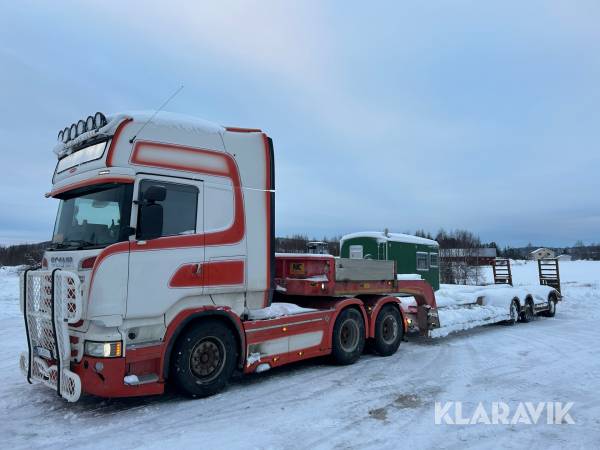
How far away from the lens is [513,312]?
14352 millimetres

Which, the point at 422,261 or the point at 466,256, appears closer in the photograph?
the point at 422,261

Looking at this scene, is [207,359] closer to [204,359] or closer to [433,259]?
[204,359]

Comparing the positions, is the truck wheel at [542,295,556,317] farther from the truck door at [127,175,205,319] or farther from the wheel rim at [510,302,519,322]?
the truck door at [127,175,205,319]

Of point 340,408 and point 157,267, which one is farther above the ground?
point 157,267

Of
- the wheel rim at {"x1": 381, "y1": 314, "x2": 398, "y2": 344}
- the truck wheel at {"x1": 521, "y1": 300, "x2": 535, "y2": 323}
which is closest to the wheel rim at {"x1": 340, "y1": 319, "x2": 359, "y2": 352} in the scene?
the wheel rim at {"x1": 381, "y1": 314, "x2": 398, "y2": 344}

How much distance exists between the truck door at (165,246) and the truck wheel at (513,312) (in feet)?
36.5

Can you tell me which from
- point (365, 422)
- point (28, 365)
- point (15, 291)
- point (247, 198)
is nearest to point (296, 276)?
point (247, 198)

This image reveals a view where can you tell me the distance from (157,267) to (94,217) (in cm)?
107

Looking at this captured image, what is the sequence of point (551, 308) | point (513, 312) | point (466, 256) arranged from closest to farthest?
1. point (513, 312)
2. point (551, 308)
3. point (466, 256)

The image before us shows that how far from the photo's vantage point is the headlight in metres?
5.39

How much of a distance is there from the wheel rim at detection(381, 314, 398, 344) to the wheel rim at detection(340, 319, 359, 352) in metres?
0.91

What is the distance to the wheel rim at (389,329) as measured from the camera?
957cm

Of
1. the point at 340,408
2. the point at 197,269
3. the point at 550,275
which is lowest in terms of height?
the point at 340,408

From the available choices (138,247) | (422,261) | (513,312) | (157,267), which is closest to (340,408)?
(157,267)
